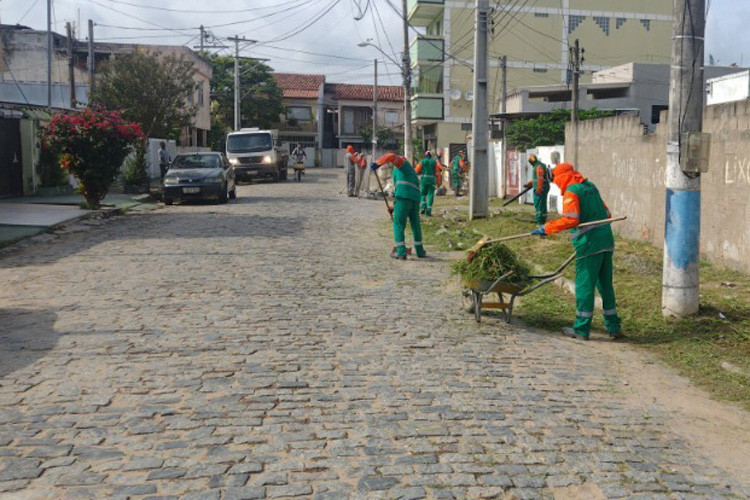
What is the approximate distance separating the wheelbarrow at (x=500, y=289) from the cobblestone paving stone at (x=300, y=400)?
227 millimetres

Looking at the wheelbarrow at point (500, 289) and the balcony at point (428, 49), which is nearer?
the wheelbarrow at point (500, 289)

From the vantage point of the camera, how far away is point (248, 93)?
→ 67.4 metres

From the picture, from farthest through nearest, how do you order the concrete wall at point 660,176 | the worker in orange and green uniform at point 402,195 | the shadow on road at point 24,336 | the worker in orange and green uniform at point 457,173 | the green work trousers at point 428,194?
the worker in orange and green uniform at point 457,173, the green work trousers at point 428,194, the worker in orange and green uniform at point 402,195, the concrete wall at point 660,176, the shadow on road at point 24,336

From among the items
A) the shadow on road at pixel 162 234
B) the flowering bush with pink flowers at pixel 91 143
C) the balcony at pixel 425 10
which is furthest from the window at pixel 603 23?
the flowering bush with pink flowers at pixel 91 143

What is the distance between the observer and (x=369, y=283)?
10828 millimetres

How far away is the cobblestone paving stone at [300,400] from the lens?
4.44m

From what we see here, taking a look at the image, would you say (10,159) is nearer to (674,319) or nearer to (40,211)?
(40,211)

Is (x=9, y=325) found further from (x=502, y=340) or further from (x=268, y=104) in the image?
(x=268, y=104)

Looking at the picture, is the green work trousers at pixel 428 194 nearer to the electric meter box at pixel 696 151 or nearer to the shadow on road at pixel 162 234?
the shadow on road at pixel 162 234

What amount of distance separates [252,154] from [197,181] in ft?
40.9

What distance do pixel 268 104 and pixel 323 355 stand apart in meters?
63.6

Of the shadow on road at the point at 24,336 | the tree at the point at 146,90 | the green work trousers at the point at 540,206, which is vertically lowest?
the shadow on road at the point at 24,336

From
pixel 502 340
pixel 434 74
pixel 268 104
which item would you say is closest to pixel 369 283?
pixel 502 340

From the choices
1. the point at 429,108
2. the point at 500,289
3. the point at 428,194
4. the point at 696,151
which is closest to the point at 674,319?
the point at 696,151
